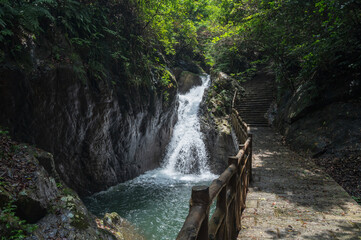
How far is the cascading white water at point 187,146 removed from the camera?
15.7 metres

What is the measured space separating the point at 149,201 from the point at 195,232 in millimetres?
8689

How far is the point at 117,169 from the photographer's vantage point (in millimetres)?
11156

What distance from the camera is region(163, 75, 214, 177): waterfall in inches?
616

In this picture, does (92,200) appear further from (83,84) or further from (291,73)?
(291,73)

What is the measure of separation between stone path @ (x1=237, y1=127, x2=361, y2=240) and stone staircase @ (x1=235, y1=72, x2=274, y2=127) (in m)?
8.60

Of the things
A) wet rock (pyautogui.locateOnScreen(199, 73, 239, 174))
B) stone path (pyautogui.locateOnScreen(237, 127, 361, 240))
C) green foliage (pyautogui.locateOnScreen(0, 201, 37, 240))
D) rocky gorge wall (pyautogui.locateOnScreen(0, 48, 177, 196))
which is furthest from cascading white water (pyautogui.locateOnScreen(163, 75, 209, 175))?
green foliage (pyautogui.locateOnScreen(0, 201, 37, 240))

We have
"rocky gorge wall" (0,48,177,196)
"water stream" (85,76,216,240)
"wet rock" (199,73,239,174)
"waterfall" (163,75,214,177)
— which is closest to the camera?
"rocky gorge wall" (0,48,177,196)

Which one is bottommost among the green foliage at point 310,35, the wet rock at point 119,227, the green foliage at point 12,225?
the wet rock at point 119,227

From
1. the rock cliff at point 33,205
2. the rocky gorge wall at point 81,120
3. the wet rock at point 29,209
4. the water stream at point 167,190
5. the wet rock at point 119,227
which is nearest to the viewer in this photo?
the rock cliff at point 33,205

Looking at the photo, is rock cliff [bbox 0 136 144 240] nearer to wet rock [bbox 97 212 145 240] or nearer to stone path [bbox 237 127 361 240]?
wet rock [bbox 97 212 145 240]

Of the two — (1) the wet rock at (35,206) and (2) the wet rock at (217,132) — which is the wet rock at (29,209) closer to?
(1) the wet rock at (35,206)

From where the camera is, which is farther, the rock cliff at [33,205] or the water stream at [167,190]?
the water stream at [167,190]

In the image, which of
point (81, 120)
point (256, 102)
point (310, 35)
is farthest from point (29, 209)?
point (256, 102)

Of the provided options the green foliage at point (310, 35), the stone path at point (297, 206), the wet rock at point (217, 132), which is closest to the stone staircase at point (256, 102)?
the wet rock at point (217, 132)
